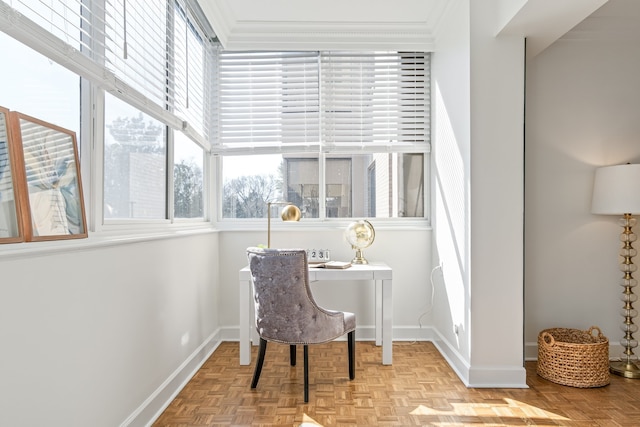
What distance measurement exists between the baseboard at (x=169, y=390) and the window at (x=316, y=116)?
Answer: 1.19 metres

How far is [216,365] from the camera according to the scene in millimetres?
2945

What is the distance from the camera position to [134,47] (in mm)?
2133

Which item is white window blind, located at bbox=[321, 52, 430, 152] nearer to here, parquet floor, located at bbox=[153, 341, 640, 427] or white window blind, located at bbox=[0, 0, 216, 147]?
white window blind, located at bbox=[0, 0, 216, 147]

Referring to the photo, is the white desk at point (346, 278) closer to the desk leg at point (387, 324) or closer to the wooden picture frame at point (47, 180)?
the desk leg at point (387, 324)

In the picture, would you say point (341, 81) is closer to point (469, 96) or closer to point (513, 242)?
point (469, 96)

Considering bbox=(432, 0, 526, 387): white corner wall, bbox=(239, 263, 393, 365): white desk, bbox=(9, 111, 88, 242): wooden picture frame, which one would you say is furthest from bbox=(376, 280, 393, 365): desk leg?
bbox=(9, 111, 88, 242): wooden picture frame

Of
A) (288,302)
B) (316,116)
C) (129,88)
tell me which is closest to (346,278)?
(288,302)

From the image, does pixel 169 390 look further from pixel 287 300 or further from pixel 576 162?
pixel 576 162

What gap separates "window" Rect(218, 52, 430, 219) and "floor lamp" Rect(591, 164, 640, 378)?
1322 mm

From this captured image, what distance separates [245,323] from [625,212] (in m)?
2.60

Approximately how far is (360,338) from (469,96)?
211 centimetres

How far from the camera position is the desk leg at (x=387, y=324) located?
2.91 metres

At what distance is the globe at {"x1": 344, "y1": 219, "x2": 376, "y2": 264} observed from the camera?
3281 millimetres

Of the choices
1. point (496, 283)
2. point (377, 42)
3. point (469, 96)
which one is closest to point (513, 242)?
point (496, 283)
